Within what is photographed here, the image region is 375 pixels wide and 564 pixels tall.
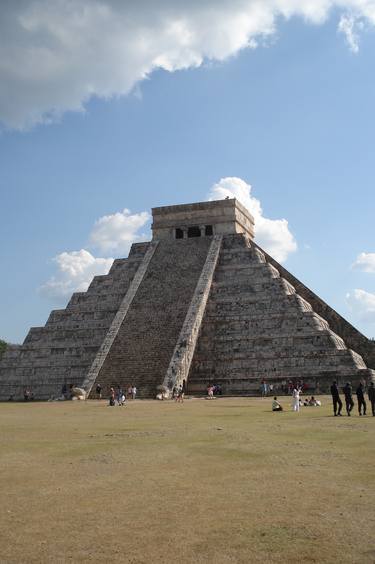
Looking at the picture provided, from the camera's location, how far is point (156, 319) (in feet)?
107

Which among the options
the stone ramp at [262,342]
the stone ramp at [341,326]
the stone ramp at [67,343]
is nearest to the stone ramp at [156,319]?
the stone ramp at [262,342]

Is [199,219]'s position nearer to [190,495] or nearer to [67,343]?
[67,343]

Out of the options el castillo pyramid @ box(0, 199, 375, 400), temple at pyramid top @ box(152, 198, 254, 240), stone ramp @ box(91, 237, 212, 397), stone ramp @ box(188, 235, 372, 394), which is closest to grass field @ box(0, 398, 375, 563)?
stone ramp @ box(188, 235, 372, 394)

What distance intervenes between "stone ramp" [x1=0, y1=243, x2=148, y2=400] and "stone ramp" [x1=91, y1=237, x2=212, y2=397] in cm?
172

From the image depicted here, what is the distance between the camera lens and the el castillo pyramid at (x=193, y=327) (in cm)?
2878

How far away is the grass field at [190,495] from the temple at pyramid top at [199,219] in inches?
1023

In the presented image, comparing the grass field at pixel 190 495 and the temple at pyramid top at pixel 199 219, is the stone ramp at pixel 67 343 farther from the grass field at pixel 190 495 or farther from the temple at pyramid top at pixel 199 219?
the grass field at pixel 190 495

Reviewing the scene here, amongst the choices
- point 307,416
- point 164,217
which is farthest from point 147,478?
point 164,217

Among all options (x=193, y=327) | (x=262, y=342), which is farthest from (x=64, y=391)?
(x=262, y=342)

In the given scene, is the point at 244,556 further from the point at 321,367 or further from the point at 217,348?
the point at 217,348

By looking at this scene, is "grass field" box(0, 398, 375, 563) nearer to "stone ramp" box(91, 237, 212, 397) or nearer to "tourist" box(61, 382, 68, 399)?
"stone ramp" box(91, 237, 212, 397)

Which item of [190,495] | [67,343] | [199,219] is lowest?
[190,495]

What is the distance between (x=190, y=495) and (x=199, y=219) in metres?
32.7

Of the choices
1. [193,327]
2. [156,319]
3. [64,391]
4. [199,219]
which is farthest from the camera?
[199,219]
